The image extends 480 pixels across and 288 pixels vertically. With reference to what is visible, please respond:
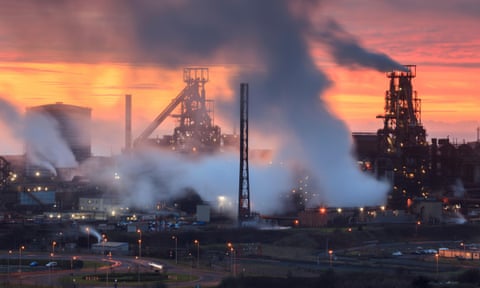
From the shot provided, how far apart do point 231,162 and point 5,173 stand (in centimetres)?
1221

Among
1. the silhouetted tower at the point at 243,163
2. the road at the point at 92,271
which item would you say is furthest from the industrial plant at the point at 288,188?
the road at the point at 92,271

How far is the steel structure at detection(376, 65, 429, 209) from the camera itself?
185 feet

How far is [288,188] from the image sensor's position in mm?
54938

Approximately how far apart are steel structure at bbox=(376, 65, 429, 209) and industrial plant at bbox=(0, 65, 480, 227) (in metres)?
0.05

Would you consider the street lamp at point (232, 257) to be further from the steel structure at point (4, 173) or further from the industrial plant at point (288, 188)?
the steel structure at point (4, 173)

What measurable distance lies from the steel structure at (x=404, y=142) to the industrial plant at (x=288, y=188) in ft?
0.18

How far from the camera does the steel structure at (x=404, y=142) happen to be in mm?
56531

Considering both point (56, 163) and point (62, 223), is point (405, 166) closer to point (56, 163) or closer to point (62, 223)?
point (62, 223)

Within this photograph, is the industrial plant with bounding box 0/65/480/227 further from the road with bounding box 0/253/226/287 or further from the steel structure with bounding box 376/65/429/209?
the road with bounding box 0/253/226/287

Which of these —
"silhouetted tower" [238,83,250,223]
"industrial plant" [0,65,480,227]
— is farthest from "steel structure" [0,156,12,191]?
"silhouetted tower" [238,83,250,223]

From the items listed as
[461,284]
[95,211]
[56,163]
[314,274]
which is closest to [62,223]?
[95,211]

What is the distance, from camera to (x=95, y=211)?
187 feet

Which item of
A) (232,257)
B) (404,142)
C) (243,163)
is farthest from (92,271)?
(404,142)

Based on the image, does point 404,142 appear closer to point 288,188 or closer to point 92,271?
point 288,188
